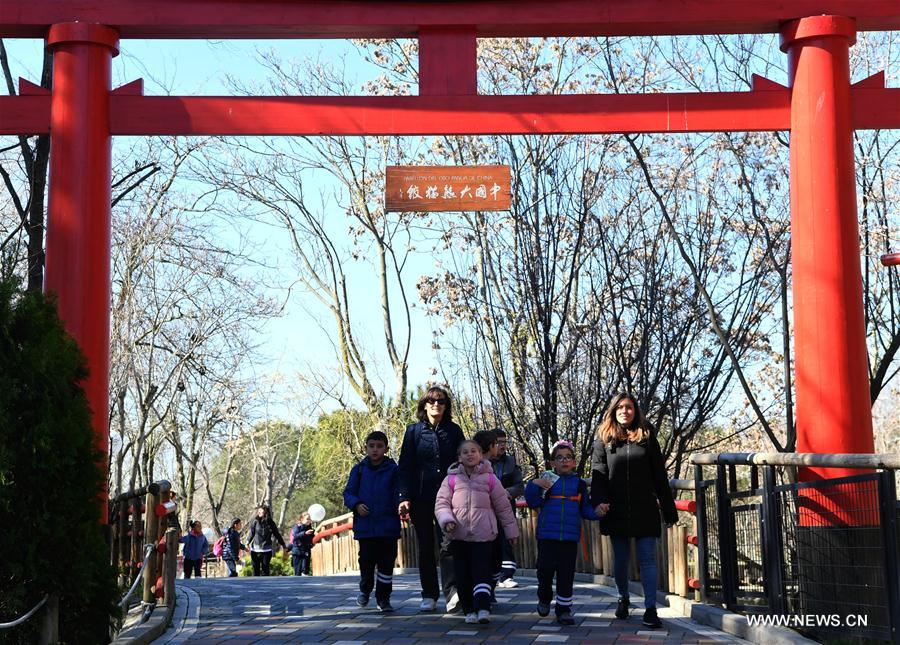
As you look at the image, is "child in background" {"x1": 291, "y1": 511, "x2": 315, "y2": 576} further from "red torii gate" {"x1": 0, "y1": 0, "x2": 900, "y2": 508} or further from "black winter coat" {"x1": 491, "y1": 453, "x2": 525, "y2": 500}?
"red torii gate" {"x1": 0, "y1": 0, "x2": 900, "y2": 508}

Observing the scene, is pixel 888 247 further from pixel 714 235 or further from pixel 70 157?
pixel 70 157

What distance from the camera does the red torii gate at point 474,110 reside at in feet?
31.2

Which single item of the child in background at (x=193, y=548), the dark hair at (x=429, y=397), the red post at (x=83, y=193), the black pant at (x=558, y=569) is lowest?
the child in background at (x=193, y=548)

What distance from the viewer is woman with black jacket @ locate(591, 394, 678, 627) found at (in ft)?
27.7

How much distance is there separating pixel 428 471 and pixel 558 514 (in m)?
1.08

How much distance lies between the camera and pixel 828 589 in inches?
278

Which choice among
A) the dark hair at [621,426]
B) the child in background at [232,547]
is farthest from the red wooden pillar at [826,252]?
the child in background at [232,547]

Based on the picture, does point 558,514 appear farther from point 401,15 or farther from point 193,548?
point 193,548

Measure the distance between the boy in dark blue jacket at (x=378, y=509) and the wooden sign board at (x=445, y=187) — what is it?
2226mm

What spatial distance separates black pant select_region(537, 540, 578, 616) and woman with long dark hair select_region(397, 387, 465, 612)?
72 cm

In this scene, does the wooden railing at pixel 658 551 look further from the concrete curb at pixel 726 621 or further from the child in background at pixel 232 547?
the child in background at pixel 232 547

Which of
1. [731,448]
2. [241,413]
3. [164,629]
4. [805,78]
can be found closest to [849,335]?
[805,78]

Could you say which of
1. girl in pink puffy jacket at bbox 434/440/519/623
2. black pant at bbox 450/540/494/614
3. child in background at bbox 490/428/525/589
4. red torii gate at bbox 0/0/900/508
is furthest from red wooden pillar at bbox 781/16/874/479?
black pant at bbox 450/540/494/614

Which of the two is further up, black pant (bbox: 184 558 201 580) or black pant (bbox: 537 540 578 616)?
black pant (bbox: 537 540 578 616)
